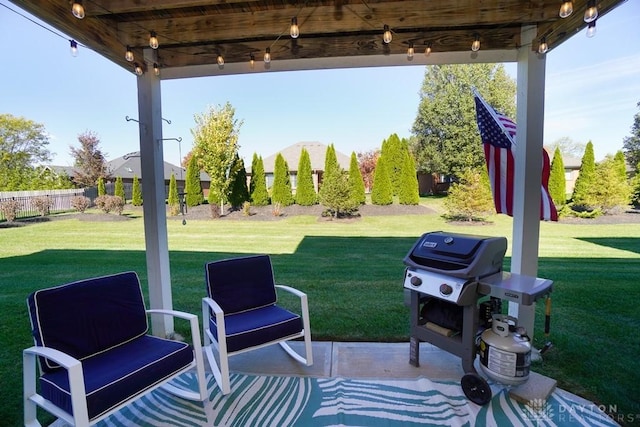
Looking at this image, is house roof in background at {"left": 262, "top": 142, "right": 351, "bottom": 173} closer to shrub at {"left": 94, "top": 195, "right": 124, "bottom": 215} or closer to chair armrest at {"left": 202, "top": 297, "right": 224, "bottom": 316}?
shrub at {"left": 94, "top": 195, "right": 124, "bottom": 215}

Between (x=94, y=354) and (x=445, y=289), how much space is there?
231cm

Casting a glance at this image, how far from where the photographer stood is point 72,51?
2365mm

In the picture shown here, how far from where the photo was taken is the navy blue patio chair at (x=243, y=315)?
2223mm

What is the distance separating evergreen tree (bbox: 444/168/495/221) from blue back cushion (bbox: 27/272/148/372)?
33.4 ft

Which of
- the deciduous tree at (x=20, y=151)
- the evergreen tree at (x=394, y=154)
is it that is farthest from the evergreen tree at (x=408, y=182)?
the deciduous tree at (x=20, y=151)

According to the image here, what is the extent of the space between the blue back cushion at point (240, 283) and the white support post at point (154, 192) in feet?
2.08

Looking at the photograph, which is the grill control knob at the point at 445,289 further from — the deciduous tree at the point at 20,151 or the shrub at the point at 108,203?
the deciduous tree at the point at 20,151

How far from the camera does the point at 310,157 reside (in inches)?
723

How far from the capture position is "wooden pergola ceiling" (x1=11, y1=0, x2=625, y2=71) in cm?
230

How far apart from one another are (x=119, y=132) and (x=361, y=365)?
20.0 m

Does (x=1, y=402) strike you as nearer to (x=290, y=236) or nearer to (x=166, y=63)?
(x=166, y=63)

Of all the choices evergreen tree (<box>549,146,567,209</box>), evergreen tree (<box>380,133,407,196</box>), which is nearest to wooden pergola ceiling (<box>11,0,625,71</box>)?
evergreen tree (<box>380,133,407,196</box>)

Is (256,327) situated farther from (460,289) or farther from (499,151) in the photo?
(499,151)

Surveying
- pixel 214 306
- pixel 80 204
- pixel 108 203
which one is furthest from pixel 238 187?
pixel 214 306
